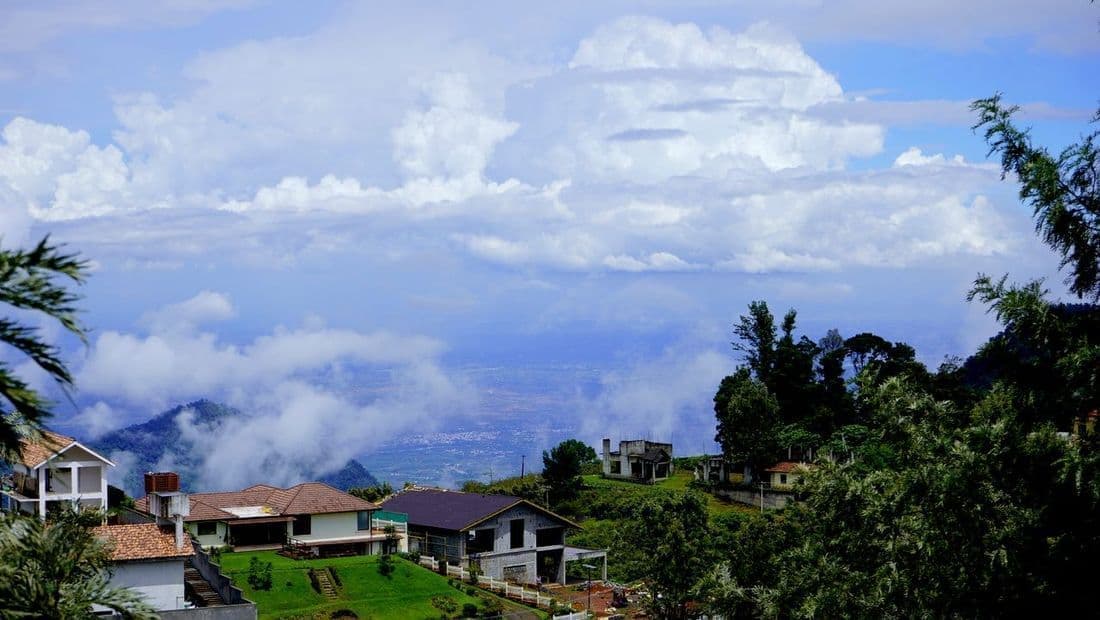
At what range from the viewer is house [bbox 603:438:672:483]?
83.1 m

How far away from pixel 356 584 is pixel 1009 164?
37.6 meters

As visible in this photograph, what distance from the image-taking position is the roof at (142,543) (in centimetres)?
3962

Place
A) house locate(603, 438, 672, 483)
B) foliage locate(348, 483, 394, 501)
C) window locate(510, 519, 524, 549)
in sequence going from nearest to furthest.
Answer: window locate(510, 519, 524, 549) < foliage locate(348, 483, 394, 501) < house locate(603, 438, 672, 483)

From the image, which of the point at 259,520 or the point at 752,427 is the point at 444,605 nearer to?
the point at 259,520

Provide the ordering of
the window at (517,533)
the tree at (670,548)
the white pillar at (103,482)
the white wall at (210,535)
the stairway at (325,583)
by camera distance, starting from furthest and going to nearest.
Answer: the window at (517,533) → the white wall at (210,535) → the stairway at (325,583) → the white pillar at (103,482) → the tree at (670,548)

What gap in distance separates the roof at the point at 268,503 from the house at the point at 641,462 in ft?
101

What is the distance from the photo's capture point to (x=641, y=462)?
275 feet

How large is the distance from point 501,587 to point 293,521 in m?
10.7

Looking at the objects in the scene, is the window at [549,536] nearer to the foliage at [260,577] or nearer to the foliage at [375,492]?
the foliage at [375,492]

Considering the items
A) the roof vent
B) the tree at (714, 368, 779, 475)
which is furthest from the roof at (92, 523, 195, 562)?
the tree at (714, 368, 779, 475)

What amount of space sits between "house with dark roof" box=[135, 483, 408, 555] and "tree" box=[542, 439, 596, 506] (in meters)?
17.3

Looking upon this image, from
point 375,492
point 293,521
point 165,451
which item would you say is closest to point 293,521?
point 293,521

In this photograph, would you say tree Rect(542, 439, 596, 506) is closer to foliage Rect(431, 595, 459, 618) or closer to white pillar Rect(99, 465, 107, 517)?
foliage Rect(431, 595, 459, 618)

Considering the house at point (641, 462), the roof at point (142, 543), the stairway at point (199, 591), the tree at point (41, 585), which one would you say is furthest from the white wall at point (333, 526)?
the tree at point (41, 585)
